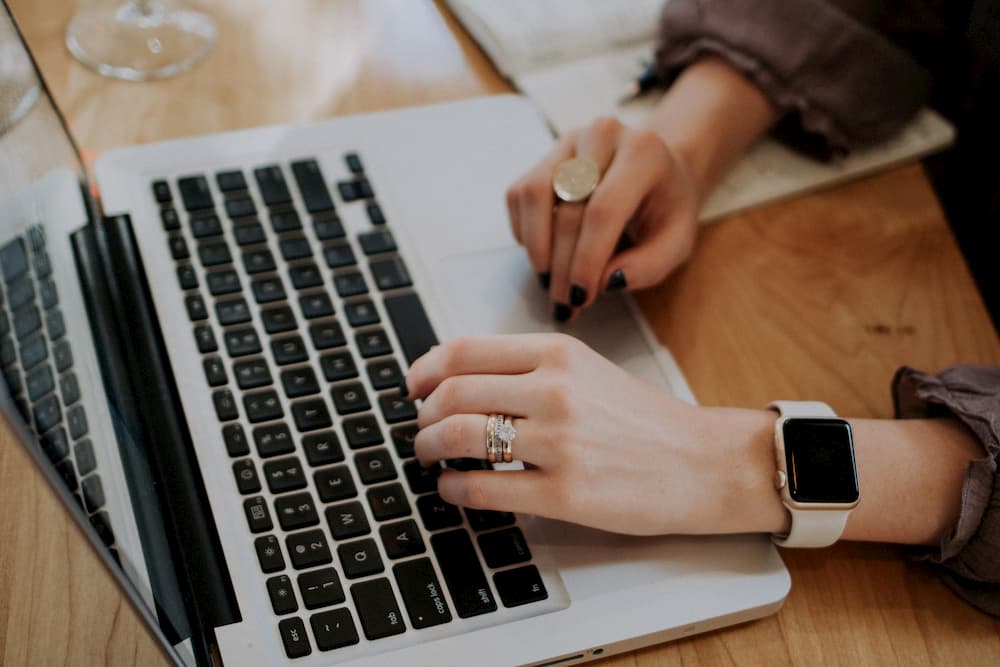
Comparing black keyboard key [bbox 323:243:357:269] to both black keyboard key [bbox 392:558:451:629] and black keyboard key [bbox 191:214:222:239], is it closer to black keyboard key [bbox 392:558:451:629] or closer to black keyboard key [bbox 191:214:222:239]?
black keyboard key [bbox 191:214:222:239]

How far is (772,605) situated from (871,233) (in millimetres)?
366

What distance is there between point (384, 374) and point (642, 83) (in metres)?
0.41

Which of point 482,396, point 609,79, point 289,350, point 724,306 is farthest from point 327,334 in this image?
Answer: point 609,79

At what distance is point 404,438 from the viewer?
1.94ft

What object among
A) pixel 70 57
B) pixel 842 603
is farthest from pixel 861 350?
pixel 70 57

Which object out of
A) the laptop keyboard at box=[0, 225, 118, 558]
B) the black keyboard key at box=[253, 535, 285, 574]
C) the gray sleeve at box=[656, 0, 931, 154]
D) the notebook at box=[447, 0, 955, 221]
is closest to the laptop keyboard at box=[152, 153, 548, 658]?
the black keyboard key at box=[253, 535, 285, 574]

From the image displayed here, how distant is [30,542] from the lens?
47 cm

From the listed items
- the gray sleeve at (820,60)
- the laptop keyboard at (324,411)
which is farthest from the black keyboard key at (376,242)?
the gray sleeve at (820,60)

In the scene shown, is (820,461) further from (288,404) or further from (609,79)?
(609,79)

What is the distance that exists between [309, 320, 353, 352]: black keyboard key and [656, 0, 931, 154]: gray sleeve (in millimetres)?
412

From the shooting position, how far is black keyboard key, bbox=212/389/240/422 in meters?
0.59

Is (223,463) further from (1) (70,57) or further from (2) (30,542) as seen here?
(1) (70,57)

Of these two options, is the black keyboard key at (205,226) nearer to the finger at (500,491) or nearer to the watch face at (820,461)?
the finger at (500,491)

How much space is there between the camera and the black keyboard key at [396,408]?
60cm
